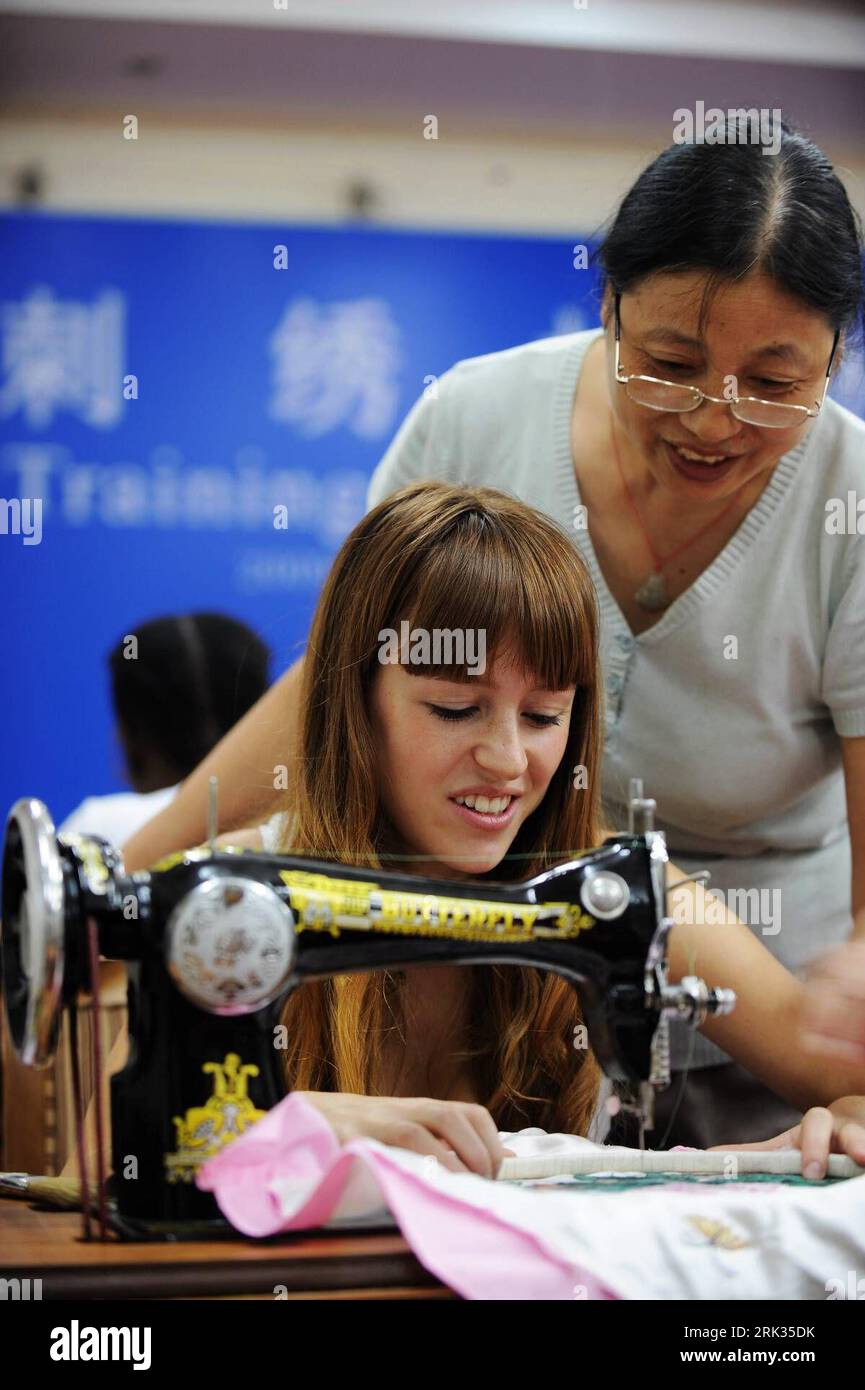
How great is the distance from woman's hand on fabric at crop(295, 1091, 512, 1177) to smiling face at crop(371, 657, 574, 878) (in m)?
0.26

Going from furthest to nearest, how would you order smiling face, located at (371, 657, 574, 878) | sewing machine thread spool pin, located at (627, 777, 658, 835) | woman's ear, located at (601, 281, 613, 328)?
woman's ear, located at (601, 281, 613, 328) → smiling face, located at (371, 657, 574, 878) → sewing machine thread spool pin, located at (627, 777, 658, 835)

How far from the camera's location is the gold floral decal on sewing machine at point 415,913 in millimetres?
1029

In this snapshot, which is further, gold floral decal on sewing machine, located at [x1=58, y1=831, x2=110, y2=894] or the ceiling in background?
the ceiling in background

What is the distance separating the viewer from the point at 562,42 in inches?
128

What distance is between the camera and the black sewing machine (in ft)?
3.21

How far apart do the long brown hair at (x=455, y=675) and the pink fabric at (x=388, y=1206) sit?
0.98 ft

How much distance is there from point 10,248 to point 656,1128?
2421 millimetres

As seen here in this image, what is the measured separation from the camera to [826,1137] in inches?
46.4

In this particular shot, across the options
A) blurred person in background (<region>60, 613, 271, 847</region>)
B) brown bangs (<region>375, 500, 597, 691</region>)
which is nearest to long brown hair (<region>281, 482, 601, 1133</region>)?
brown bangs (<region>375, 500, 597, 691</region>)

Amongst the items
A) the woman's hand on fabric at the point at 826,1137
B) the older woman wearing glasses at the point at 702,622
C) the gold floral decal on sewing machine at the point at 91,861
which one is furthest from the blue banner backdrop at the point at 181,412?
the gold floral decal on sewing machine at the point at 91,861

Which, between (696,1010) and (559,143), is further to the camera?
(559,143)

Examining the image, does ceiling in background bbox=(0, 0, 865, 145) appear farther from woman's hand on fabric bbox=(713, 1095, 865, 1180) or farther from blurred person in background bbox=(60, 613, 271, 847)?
woman's hand on fabric bbox=(713, 1095, 865, 1180)
